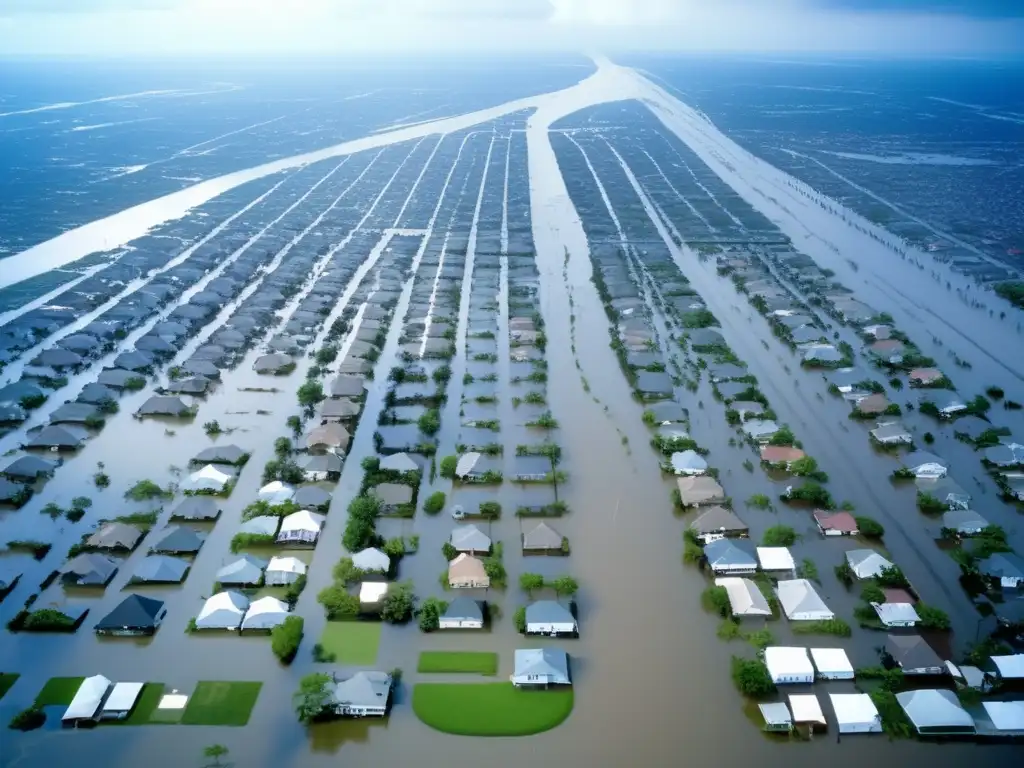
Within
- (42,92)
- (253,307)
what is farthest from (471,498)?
(42,92)

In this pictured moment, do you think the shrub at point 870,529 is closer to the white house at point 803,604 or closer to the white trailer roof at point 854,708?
the white house at point 803,604

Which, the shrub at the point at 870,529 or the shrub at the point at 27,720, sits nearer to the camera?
the shrub at the point at 27,720

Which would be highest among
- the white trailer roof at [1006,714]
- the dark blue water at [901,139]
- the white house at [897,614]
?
the dark blue water at [901,139]

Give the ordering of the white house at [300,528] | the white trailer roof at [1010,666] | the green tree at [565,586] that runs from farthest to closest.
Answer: the white house at [300,528], the green tree at [565,586], the white trailer roof at [1010,666]

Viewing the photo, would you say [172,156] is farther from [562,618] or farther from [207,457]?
[562,618]

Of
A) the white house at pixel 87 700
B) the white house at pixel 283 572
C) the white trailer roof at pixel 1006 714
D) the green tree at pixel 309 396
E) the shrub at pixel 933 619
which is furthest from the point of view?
the green tree at pixel 309 396

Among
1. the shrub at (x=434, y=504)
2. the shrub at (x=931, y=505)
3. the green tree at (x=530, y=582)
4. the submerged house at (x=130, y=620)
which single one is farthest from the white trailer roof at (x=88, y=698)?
the shrub at (x=931, y=505)
